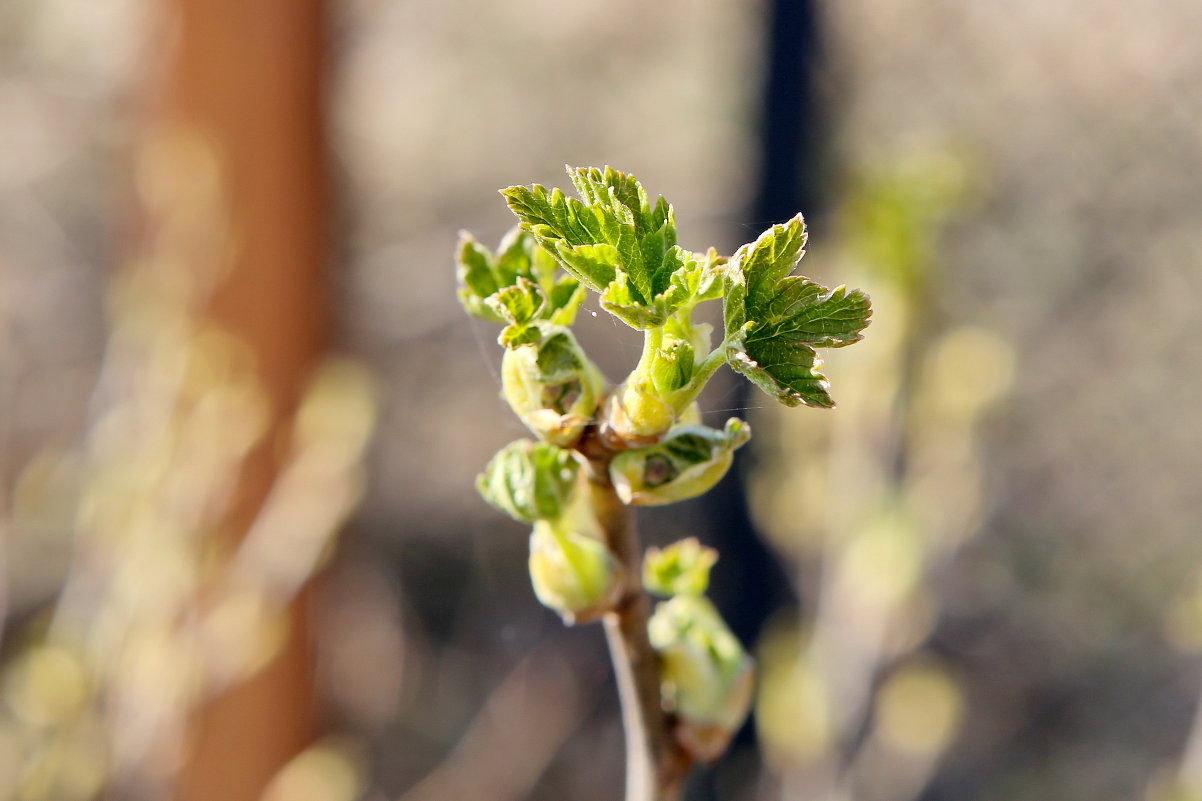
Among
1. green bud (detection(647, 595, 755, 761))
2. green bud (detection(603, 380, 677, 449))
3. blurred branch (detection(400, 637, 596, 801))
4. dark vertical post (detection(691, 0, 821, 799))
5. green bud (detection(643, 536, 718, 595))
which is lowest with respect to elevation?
blurred branch (detection(400, 637, 596, 801))

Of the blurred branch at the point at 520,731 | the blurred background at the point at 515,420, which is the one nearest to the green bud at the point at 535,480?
the blurred background at the point at 515,420

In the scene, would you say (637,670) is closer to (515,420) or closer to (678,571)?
(678,571)

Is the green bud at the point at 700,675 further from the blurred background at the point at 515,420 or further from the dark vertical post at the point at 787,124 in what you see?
the dark vertical post at the point at 787,124

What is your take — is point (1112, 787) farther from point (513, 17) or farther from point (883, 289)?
point (513, 17)

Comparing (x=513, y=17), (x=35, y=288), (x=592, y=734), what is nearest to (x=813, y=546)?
(x=592, y=734)

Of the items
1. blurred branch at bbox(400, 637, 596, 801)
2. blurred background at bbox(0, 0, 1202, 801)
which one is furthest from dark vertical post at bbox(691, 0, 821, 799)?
blurred branch at bbox(400, 637, 596, 801)

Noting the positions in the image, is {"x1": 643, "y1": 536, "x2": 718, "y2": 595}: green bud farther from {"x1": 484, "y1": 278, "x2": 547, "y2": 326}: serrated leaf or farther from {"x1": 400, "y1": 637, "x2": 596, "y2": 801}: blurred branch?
{"x1": 400, "y1": 637, "x2": 596, "y2": 801}: blurred branch

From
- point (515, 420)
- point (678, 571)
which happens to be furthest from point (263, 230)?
point (678, 571)
